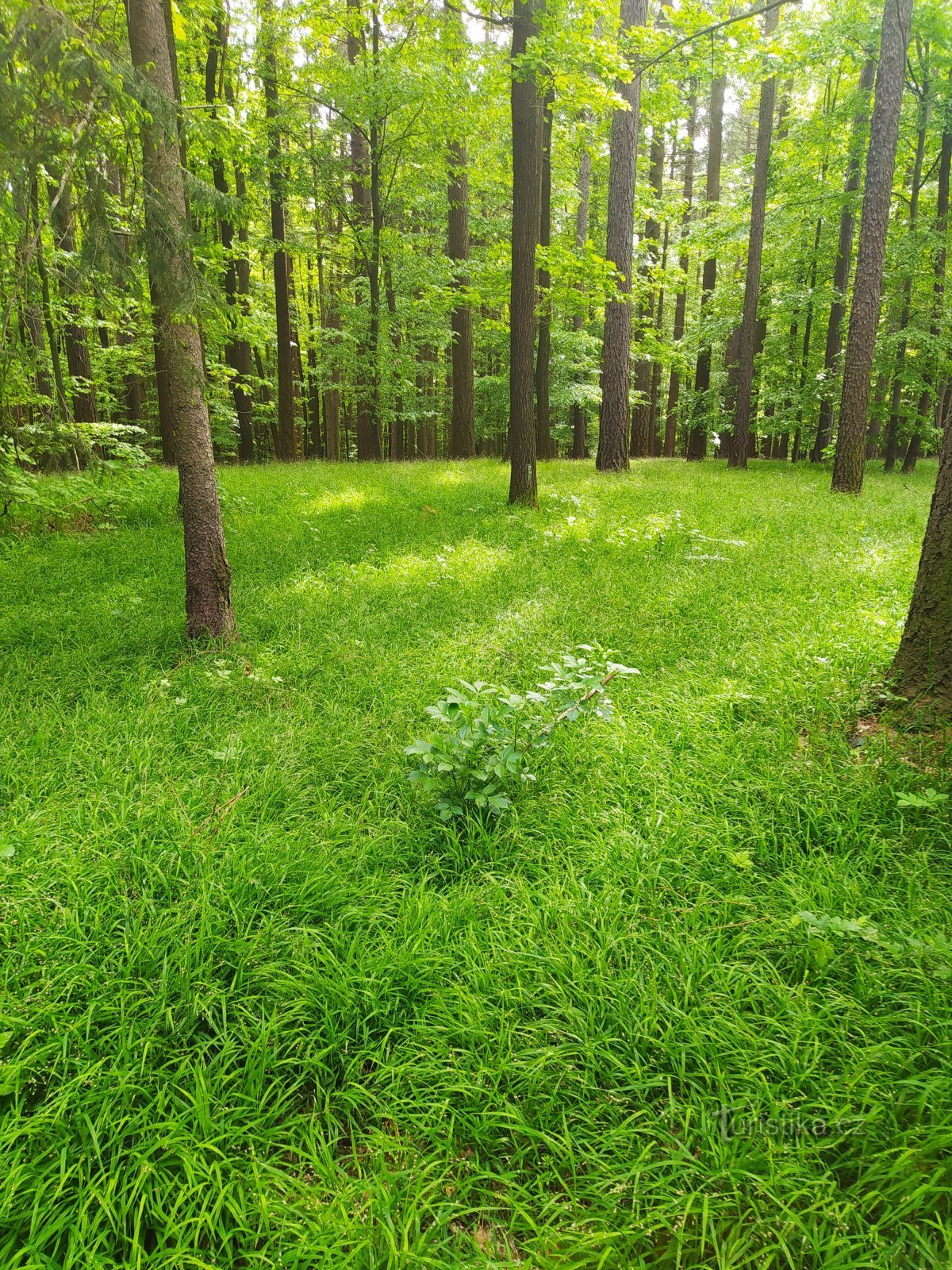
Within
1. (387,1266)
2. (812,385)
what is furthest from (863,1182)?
(812,385)

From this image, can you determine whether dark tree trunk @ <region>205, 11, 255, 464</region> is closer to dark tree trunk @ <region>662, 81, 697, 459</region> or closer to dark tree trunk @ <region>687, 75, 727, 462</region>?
dark tree trunk @ <region>687, 75, 727, 462</region>

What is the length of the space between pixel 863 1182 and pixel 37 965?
2472 mm

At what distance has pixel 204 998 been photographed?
1.94m

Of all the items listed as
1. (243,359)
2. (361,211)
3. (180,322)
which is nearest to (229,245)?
(243,359)

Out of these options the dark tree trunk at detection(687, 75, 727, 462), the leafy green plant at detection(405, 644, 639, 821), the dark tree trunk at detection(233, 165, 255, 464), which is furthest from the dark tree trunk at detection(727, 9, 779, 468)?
the leafy green plant at detection(405, 644, 639, 821)

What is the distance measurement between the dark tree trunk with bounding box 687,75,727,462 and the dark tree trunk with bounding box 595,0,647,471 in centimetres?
610

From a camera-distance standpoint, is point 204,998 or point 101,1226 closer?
point 101,1226

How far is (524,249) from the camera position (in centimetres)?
877

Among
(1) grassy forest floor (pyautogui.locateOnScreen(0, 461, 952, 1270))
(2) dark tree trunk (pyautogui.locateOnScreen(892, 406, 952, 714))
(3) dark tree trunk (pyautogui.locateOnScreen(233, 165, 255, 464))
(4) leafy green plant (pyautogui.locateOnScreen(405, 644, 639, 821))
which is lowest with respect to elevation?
(1) grassy forest floor (pyautogui.locateOnScreen(0, 461, 952, 1270))

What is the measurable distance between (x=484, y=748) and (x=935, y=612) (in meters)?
2.36

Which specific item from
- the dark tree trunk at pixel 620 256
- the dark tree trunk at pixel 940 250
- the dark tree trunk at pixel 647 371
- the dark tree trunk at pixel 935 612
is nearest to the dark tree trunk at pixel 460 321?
the dark tree trunk at pixel 620 256

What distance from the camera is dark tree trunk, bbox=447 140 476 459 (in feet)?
48.7

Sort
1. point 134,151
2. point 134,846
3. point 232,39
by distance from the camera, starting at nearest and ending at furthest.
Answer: point 134,846
point 134,151
point 232,39

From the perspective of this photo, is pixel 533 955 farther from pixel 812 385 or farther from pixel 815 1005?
pixel 812 385
